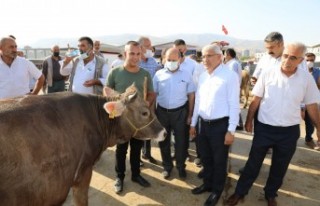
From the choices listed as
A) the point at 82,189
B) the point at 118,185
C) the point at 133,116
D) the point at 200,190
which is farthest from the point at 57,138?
the point at 200,190

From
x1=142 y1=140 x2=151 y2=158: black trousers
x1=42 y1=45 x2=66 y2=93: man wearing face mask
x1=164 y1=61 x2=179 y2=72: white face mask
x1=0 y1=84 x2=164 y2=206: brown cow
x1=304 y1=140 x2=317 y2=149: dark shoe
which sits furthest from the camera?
x1=42 y1=45 x2=66 y2=93: man wearing face mask

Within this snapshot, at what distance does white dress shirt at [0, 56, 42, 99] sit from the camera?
15.4 feet

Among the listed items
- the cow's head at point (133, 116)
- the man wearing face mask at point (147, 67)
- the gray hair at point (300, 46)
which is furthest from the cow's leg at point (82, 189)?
the gray hair at point (300, 46)

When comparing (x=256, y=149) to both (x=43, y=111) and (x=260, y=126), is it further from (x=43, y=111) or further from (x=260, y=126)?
(x=43, y=111)

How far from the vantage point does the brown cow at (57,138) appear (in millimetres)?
2701

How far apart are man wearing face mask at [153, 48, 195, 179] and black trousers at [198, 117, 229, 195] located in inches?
27.0

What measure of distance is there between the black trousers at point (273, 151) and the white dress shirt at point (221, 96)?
548 mm

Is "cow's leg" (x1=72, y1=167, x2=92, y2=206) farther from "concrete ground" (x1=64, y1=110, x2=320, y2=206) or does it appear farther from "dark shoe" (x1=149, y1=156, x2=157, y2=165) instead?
"dark shoe" (x1=149, y1=156, x2=157, y2=165)

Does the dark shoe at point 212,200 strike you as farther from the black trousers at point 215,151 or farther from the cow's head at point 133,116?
the cow's head at point 133,116

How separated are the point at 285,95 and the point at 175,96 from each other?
5.91 ft

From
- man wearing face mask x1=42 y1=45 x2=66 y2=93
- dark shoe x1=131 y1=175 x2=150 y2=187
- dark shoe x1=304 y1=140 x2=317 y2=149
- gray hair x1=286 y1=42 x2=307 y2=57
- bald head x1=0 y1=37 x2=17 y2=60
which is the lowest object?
dark shoe x1=131 y1=175 x2=150 y2=187

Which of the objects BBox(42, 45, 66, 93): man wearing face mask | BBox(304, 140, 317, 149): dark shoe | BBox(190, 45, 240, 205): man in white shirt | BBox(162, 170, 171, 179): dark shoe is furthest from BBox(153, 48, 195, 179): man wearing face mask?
BBox(42, 45, 66, 93): man wearing face mask

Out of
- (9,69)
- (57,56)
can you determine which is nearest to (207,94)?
(9,69)

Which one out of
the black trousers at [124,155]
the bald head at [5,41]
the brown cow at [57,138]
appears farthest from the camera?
the black trousers at [124,155]
